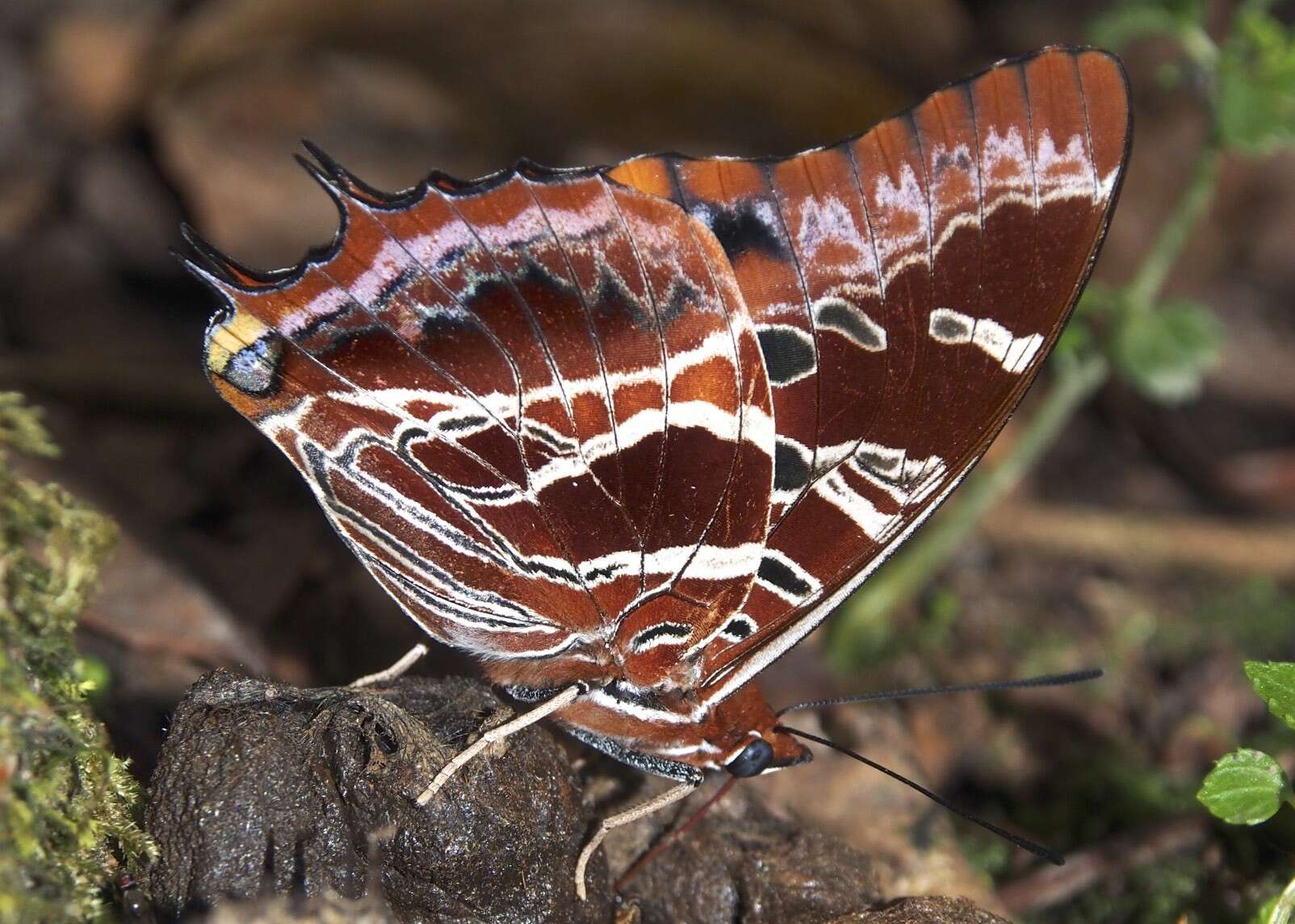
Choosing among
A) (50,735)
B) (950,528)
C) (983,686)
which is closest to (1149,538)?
(950,528)

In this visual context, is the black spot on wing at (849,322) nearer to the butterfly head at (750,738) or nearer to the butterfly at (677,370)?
the butterfly at (677,370)

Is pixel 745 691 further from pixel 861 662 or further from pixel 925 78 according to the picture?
pixel 925 78

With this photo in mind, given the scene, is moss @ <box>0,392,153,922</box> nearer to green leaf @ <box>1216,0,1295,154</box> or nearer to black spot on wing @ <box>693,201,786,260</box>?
black spot on wing @ <box>693,201,786,260</box>

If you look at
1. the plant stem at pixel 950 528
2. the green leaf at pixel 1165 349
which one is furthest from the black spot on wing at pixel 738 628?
the green leaf at pixel 1165 349

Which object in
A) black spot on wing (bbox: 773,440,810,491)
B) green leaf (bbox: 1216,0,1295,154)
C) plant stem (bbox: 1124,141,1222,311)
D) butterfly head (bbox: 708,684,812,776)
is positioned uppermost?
green leaf (bbox: 1216,0,1295,154)

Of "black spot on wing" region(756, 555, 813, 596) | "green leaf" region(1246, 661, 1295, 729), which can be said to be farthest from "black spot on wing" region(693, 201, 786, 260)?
"green leaf" region(1246, 661, 1295, 729)

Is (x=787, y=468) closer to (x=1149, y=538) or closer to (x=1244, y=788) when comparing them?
(x=1244, y=788)

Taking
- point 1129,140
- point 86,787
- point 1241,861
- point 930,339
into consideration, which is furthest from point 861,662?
point 86,787
